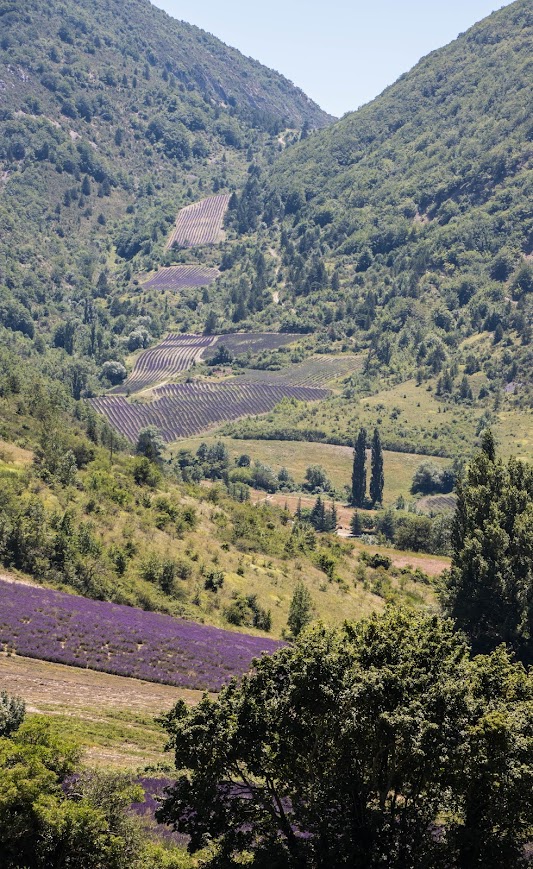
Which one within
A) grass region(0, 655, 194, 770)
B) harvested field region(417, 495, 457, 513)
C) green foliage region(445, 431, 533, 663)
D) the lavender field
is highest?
harvested field region(417, 495, 457, 513)

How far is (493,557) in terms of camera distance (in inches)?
2680

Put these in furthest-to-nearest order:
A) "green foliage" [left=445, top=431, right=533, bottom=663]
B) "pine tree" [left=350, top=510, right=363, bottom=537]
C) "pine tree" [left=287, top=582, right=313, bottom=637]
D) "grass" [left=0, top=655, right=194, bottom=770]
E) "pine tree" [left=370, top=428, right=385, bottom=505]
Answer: "pine tree" [left=370, top=428, right=385, bottom=505] → "pine tree" [left=350, top=510, right=363, bottom=537] → "green foliage" [left=445, top=431, right=533, bottom=663] → "pine tree" [left=287, top=582, right=313, bottom=637] → "grass" [left=0, top=655, right=194, bottom=770]

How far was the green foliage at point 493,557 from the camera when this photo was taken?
6612cm

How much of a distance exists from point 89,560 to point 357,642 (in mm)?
37404

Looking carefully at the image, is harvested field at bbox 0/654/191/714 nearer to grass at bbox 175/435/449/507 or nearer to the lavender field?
the lavender field

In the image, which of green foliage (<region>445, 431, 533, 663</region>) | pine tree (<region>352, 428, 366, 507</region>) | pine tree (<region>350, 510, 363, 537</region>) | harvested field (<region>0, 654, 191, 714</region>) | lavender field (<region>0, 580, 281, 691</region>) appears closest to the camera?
harvested field (<region>0, 654, 191, 714</region>)

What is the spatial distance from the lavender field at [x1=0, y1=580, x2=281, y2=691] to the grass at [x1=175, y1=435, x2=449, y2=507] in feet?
393

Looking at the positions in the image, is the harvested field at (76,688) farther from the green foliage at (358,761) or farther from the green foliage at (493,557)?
the green foliage at (493,557)

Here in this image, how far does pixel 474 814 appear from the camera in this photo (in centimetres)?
2417

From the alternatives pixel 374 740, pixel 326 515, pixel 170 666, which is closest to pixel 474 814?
pixel 374 740

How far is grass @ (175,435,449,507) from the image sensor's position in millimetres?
176125

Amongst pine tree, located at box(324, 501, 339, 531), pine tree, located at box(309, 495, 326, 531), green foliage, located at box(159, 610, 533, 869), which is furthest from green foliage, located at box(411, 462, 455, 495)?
green foliage, located at box(159, 610, 533, 869)

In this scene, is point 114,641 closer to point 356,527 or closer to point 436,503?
point 356,527

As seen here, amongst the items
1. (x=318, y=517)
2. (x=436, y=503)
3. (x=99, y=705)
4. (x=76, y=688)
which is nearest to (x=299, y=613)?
(x=76, y=688)
